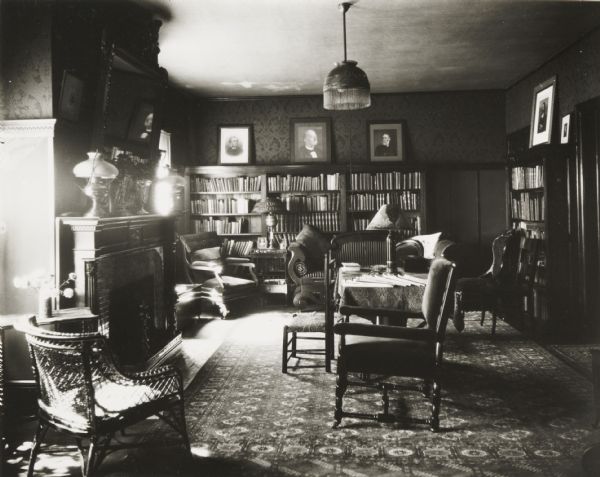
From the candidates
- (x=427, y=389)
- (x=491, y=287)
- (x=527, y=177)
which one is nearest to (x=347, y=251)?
(x=491, y=287)

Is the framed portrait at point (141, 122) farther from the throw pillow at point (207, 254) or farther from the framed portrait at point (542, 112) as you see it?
the framed portrait at point (542, 112)

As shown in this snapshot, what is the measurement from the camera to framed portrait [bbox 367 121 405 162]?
8742 mm

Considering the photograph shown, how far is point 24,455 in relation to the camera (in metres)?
3.14

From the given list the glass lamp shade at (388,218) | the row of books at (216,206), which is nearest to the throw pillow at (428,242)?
the row of books at (216,206)

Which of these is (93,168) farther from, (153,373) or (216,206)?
(216,206)

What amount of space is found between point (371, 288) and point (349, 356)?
0.75 metres

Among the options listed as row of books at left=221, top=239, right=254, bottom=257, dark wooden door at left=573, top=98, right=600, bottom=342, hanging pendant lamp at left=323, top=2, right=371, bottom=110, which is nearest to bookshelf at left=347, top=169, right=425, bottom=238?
row of books at left=221, top=239, right=254, bottom=257

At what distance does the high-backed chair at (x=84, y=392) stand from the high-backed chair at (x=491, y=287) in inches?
154

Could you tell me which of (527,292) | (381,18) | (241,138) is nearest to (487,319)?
(527,292)

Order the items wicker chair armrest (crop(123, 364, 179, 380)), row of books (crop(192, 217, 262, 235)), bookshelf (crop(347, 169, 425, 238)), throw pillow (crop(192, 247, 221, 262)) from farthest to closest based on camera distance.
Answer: row of books (crop(192, 217, 262, 235)) → bookshelf (crop(347, 169, 425, 238)) → throw pillow (crop(192, 247, 221, 262)) → wicker chair armrest (crop(123, 364, 179, 380))

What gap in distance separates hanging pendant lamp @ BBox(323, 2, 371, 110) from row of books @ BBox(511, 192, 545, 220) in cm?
309

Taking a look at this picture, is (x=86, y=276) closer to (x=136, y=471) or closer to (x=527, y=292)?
(x=136, y=471)

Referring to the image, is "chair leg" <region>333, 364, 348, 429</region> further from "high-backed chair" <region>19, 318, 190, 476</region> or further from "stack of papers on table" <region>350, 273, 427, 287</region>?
"high-backed chair" <region>19, 318, 190, 476</region>

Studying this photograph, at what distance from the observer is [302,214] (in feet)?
28.3
